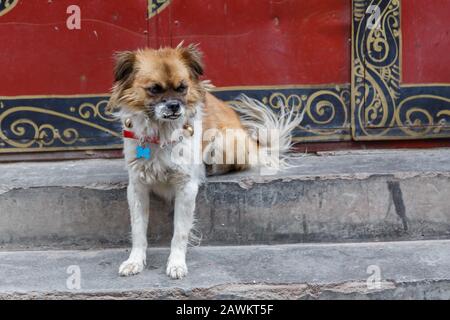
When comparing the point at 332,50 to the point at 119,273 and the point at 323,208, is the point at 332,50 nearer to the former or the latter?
the point at 323,208

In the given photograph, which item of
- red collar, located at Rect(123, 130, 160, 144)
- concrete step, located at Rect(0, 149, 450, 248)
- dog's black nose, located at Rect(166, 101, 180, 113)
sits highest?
dog's black nose, located at Rect(166, 101, 180, 113)

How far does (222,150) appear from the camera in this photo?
4.35 metres

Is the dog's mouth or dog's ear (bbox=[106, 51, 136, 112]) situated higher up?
dog's ear (bbox=[106, 51, 136, 112])

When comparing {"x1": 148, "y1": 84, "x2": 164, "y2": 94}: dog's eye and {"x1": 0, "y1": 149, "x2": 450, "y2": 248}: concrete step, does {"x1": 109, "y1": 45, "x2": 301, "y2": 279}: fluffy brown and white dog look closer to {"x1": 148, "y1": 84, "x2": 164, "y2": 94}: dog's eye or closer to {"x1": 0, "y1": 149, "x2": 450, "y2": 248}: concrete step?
{"x1": 148, "y1": 84, "x2": 164, "y2": 94}: dog's eye

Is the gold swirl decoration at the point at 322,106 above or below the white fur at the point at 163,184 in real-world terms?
above

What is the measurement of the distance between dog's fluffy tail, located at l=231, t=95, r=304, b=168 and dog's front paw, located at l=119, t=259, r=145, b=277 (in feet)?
4.40

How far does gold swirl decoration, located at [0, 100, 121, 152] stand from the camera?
498cm

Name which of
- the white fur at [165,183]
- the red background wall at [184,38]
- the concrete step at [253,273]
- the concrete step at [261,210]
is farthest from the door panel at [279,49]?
the concrete step at [253,273]

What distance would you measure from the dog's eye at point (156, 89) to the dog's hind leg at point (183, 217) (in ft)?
1.88

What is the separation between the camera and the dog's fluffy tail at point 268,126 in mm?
4785

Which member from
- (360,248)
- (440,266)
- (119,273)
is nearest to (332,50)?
(360,248)

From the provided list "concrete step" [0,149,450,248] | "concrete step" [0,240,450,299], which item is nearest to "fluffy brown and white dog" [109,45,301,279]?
"concrete step" [0,240,450,299]

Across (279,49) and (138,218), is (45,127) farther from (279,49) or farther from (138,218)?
(279,49)

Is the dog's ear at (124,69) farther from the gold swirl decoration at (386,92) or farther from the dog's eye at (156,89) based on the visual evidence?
the gold swirl decoration at (386,92)
